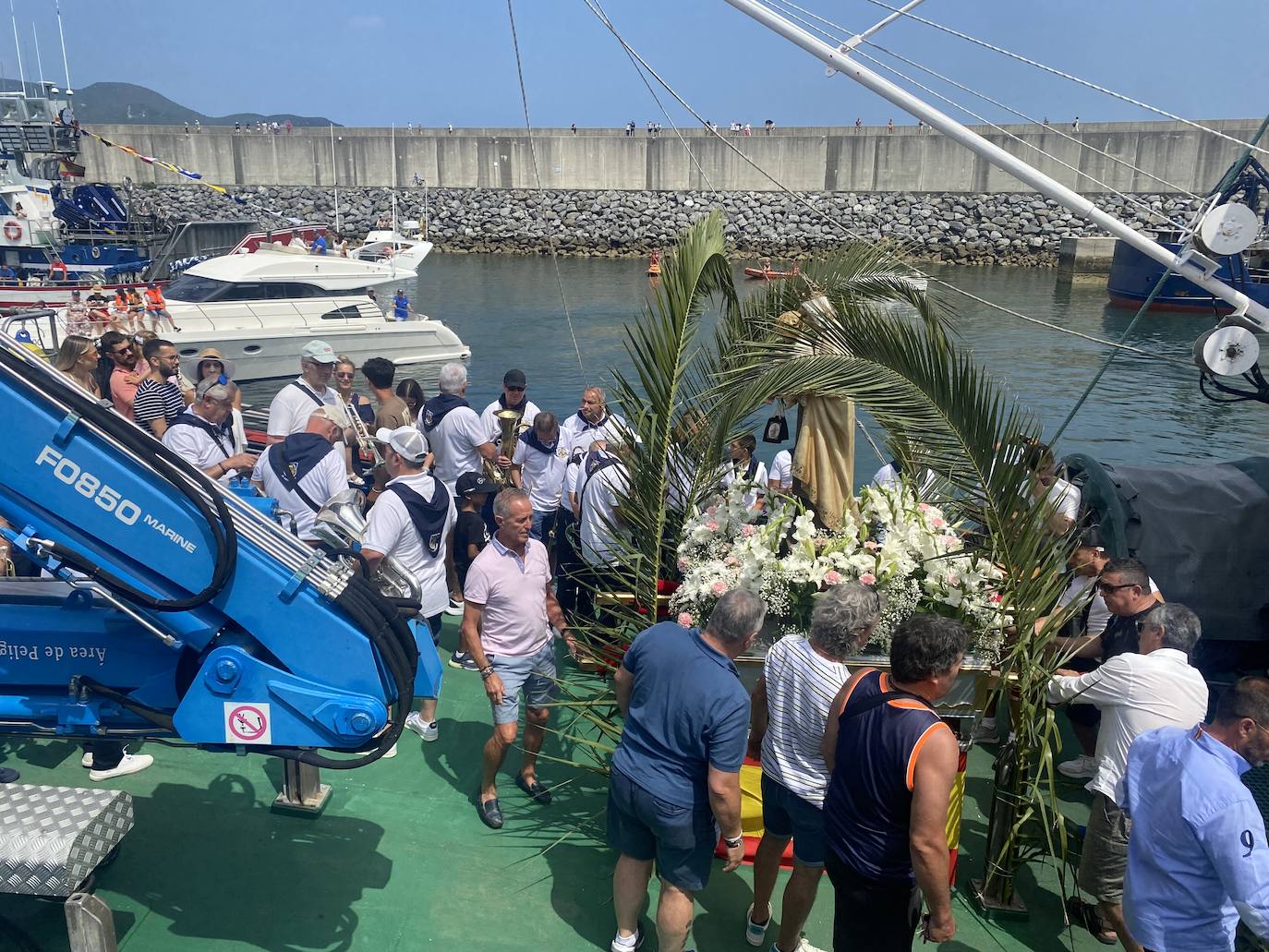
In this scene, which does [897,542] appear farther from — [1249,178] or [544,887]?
[1249,178]

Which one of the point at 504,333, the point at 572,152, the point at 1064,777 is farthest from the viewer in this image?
the point at 572,152

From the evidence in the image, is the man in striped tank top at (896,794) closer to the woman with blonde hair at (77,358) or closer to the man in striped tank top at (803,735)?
the man in striped tank top at (803,735)

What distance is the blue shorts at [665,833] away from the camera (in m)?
3.49

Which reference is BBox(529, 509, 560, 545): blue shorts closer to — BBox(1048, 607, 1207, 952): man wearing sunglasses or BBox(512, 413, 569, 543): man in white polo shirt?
BBox(512, 413, 569, 543): man in white polo shirt

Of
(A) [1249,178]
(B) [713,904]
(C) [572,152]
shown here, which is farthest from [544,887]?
(C) [572,152]

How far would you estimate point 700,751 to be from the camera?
3443mm

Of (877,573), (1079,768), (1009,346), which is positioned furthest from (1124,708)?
(1009,346)

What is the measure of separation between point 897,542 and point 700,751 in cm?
150

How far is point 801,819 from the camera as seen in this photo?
3723 mm

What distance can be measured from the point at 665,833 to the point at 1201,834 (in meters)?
1.69

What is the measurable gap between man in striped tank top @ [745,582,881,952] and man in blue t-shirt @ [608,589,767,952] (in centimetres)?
27

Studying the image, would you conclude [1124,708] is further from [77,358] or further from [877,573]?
[77,358]

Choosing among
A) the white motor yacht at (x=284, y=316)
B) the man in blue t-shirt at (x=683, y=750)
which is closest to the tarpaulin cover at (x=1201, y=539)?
the man in blue t-shirt at (x=683, y=750)

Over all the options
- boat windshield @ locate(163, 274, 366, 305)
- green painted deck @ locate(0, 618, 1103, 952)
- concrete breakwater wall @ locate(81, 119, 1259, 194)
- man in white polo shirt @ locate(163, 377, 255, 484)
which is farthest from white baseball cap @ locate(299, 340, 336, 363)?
concrete breakwater wall @ locate(81, 119, 1259, 194)
